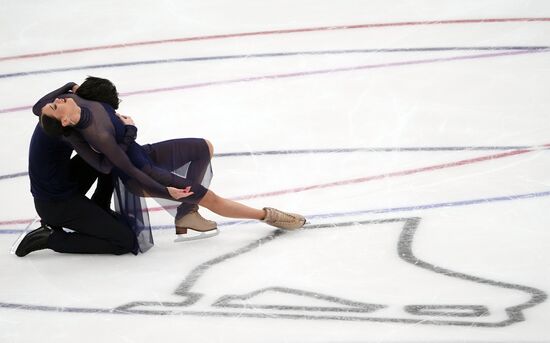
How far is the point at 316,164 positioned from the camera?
6711mm

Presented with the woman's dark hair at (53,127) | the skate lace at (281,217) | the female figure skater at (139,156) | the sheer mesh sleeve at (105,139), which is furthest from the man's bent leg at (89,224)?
the skate lace at (281,217)

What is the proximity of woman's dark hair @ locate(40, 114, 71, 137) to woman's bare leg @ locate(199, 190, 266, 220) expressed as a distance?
78cm

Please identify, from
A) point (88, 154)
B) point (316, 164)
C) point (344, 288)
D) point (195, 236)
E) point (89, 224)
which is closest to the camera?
point (344, 288)

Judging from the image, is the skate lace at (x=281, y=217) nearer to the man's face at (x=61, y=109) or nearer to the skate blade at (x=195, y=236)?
the skate blade at (x=195, y=236)

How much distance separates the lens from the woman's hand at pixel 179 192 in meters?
5.43

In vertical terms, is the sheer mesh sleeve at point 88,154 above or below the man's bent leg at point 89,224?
above

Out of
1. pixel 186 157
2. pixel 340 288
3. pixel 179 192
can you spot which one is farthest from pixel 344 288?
pixel 186 157

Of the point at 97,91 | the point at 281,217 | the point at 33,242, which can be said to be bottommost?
the point at 33,242

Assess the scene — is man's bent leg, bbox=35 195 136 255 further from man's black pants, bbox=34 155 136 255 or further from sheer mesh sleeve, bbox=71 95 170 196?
sheer mesh sleeve, bbox=71 95 170 196

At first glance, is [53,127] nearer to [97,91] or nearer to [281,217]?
[97,91]

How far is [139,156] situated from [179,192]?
270mm

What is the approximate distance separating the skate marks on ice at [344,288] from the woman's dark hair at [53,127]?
91cm

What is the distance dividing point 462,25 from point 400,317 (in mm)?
4569

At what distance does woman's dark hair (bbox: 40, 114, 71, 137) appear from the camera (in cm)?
528
